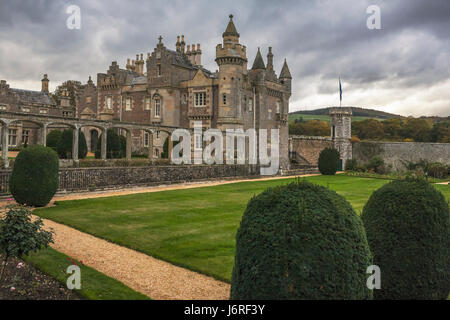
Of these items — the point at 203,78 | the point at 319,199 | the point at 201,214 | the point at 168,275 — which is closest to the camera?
the point at 319,199

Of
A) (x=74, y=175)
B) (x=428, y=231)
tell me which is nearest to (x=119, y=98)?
(x=74, y=175)

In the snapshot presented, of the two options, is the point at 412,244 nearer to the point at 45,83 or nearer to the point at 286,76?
the point at 286,76

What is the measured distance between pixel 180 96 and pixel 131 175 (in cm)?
1913

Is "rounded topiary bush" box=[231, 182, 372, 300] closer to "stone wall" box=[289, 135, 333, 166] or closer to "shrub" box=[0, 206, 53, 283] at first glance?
"shrub" box=[0, 206, 53, 283]

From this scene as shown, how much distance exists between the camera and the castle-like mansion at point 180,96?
36.5m

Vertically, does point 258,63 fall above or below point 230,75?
above

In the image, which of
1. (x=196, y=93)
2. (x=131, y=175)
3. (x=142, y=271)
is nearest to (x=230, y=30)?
(x=196, y=93)

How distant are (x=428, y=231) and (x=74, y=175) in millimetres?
18214

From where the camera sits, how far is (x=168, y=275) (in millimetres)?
7480

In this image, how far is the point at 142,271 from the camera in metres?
7.73

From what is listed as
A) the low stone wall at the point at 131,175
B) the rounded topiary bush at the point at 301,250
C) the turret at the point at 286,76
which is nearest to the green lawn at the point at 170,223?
the low stone wall at the point at 131,175

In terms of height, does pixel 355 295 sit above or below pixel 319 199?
below
